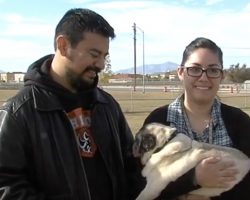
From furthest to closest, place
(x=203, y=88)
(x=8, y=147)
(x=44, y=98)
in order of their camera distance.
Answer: (x=203, y=88) → (x=44, y=98) → (x=8, y=147)

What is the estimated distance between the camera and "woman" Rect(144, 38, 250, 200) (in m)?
3.60

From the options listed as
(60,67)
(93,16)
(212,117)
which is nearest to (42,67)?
(60,67)

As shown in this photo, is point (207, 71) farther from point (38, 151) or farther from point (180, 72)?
point (38, 151)

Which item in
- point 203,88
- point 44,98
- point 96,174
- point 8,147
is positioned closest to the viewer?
point 8,147

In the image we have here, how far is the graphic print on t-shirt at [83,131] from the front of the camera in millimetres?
2939

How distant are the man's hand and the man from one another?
0.50 m

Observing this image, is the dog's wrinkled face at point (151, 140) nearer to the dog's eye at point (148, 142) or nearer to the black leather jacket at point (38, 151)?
the dog's eye at point (148, 142)

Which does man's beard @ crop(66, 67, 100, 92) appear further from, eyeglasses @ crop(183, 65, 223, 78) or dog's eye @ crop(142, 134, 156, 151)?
eyeglasses @ crop(183, 65, 223, 78)

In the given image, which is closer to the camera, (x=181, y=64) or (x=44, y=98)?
(x=44, y=98)

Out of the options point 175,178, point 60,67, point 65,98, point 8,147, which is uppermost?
point 60,67

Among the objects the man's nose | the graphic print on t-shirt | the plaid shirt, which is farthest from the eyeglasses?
the graphic print on t-shirt

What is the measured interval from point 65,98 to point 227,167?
1.21 m

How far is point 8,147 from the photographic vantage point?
262cm

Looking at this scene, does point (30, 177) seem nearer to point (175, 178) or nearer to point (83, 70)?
point (83, 70)
